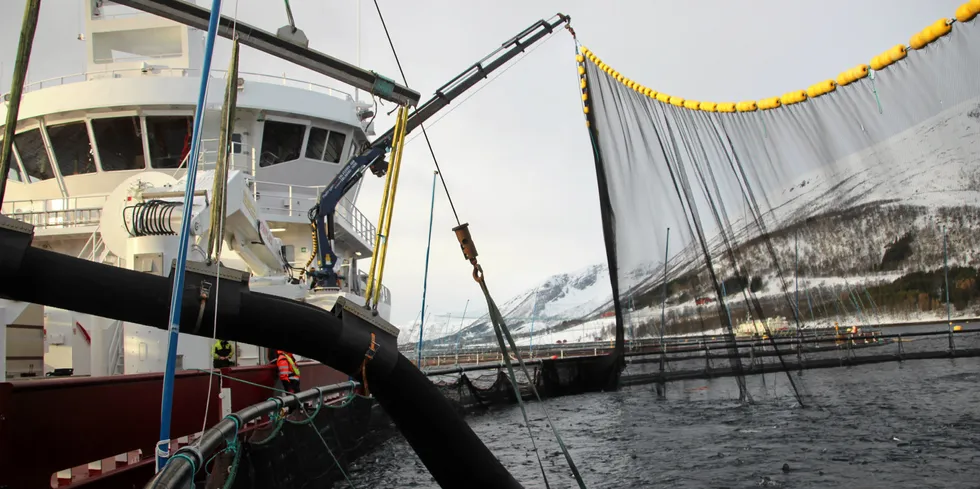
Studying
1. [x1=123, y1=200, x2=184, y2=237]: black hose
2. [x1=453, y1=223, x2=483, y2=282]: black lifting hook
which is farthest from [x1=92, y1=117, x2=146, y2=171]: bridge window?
[x1=453, y1=223, x2=483, y2=282]: black lifting hook

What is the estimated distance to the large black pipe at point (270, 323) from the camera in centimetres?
356

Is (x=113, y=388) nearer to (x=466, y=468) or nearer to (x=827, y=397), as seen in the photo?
(x=466, y=468)

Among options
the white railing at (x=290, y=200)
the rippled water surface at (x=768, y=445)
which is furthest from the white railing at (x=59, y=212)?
the rippled water surface at (x=768, y=445)

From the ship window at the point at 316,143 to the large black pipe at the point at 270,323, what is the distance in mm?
12746

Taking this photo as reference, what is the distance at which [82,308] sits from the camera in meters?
3.68

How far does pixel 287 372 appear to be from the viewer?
9.55 m

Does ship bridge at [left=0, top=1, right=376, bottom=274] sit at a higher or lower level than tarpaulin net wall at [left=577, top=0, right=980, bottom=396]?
higher

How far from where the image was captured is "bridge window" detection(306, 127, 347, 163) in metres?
16.9

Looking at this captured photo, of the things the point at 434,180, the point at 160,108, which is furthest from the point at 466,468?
the point at 434,180

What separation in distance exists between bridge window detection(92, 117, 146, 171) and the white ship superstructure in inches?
0.9

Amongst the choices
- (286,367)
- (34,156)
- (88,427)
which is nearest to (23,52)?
(88,427)

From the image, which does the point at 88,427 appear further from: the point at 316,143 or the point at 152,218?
the point at 316,143

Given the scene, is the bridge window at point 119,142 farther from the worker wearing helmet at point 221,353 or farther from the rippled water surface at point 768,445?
the rippled water surface at point 768,445

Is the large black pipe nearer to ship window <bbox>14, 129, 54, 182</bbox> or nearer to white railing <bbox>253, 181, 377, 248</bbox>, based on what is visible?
white railing <bbox>253, 181, 377, 248</bbox>
